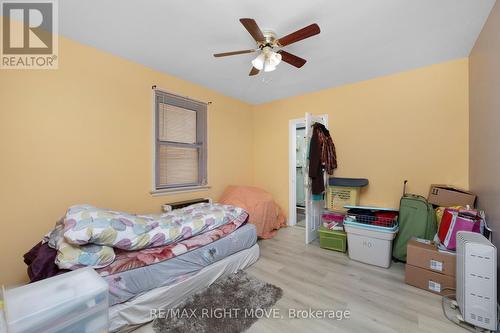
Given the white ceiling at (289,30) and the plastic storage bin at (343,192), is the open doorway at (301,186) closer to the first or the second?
the plastic storage bin at (343,192)

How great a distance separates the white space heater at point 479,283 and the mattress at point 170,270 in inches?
75.1

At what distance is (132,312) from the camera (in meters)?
1.53

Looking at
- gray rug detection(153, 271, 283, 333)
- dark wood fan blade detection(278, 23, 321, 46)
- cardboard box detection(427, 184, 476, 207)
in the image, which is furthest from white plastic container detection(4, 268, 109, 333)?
cardboard box detection(427, 184, 476, 207)

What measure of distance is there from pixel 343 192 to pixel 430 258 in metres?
1.27

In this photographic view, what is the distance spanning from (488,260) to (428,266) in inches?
Result: 23.2

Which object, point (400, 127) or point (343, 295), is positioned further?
point (400, 127)

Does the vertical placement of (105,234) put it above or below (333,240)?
above

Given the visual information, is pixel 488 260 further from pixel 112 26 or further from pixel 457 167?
pixel 112 26

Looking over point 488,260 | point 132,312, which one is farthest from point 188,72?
point 488,260

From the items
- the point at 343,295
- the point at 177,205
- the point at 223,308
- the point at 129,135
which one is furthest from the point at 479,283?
the point at 129,135

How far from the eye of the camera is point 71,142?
2.23m

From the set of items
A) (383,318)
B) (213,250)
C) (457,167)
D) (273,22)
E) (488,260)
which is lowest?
(383,318)

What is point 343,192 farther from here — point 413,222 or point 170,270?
point 170,270

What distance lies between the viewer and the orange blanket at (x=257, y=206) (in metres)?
3.36
